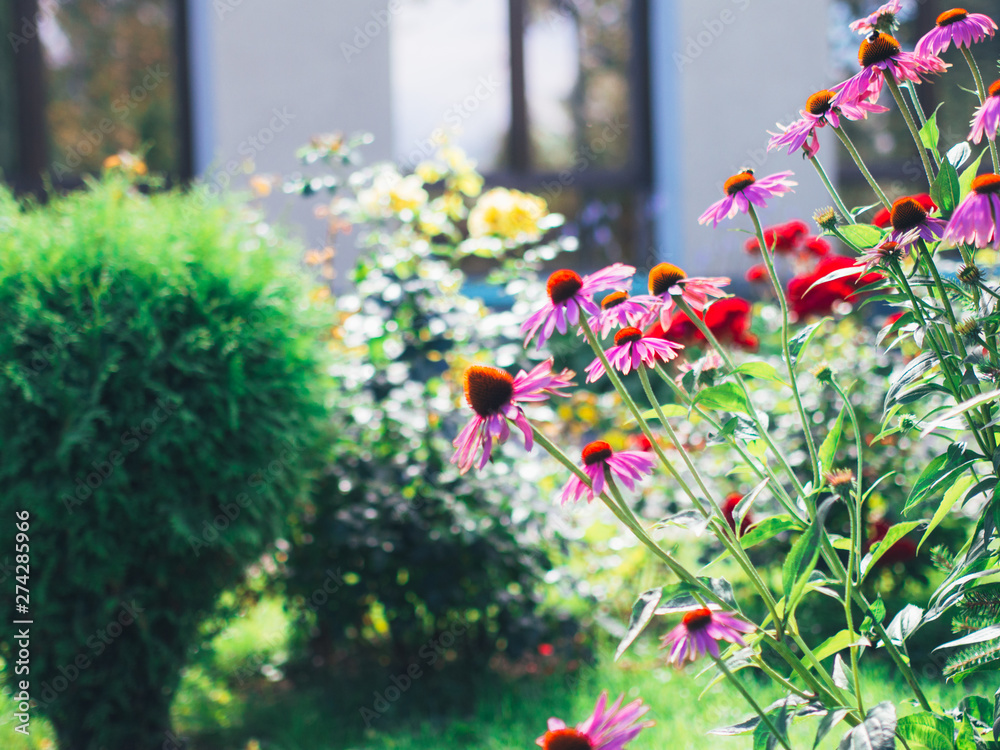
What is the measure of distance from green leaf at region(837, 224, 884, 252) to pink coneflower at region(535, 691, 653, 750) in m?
0.68

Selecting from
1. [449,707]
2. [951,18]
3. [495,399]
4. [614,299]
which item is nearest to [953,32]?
[951,18]

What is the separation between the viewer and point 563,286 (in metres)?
1.16

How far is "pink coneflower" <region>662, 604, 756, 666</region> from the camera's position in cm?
98

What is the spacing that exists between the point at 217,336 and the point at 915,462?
7.35ft

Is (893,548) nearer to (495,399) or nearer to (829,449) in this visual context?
(829,449)

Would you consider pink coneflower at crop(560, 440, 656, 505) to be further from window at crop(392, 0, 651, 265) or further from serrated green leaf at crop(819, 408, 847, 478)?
window at crop(392, 0, 651, 265)

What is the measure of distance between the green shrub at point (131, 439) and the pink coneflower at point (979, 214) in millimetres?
1743

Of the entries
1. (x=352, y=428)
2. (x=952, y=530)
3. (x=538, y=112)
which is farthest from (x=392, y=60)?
(x=952, y=530)

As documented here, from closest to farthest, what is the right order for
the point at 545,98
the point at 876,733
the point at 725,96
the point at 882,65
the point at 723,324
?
1. the point at 876,733
2. the point at 882,65
3. the point at 723,324
4. the point at 725,96
5. the point at 545,98

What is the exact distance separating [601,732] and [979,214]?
0.75m

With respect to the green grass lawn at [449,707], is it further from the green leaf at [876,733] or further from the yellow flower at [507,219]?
the yellow flower at [507,219]

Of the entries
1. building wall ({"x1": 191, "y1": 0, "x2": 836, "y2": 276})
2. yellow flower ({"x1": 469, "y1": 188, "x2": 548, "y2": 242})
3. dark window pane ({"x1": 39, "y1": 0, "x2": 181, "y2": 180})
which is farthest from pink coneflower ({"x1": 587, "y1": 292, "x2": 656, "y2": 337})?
dark window pane ({"x1": 39, "y1": 0, "x2": 181, "y2": 180})

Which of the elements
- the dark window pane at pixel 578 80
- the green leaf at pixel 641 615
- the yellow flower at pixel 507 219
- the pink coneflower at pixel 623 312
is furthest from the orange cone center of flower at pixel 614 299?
the dark window pane at pixel 578 80

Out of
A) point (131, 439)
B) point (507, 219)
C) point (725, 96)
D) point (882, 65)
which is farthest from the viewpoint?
point (725, 96)
